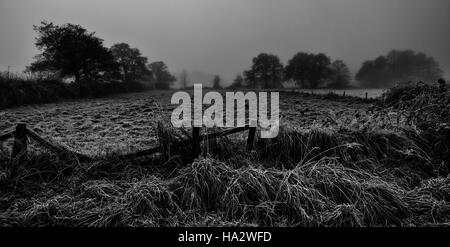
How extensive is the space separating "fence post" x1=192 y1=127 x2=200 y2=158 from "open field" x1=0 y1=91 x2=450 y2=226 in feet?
0.43

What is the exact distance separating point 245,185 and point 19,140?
3465mm

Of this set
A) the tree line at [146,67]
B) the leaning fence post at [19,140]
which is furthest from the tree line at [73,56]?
the leaning fence post at [19,140]

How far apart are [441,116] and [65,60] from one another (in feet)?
93.7

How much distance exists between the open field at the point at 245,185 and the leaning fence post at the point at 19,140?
0.44 feet

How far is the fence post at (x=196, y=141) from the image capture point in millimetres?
4348

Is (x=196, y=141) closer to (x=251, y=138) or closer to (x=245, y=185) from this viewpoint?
(x=251, y=138)

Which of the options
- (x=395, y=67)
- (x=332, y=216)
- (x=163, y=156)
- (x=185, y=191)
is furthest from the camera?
(x=395, y=67)

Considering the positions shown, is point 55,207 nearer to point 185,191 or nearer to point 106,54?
point 185,191

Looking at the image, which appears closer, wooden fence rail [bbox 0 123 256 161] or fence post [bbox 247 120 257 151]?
wooden fence rail [bbox 0 123 256 161]

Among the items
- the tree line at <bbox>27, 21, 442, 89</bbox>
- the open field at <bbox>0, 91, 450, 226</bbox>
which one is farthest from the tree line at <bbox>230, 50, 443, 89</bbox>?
the open field at <bbox>0, 91, 450, 226</bbox>

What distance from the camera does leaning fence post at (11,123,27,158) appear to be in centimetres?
415

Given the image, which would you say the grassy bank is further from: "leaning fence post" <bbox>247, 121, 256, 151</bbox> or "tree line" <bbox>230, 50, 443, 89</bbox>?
"tree line" <bbox>230, 50, 443, 89</bbox>

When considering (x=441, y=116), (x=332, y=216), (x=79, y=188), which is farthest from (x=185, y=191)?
(x=441, y=116)
